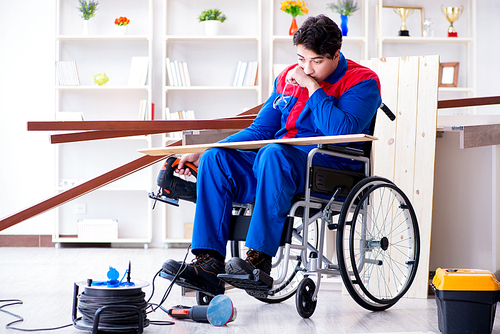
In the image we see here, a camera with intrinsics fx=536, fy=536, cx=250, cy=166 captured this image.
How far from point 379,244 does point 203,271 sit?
69 centimetres

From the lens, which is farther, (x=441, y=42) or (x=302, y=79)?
(x=441, y=42)

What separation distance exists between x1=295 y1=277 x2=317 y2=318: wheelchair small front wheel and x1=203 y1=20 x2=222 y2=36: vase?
300cm

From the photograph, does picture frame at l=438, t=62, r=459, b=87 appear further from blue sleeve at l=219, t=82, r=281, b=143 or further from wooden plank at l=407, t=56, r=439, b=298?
blue sleeve at l=219, t=82, r=281, b=143

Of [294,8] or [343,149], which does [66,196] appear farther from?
[294,8]

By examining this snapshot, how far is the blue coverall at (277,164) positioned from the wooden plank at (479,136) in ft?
1.62

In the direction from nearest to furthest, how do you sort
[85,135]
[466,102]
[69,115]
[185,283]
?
[185,283] < [85,135] < [466,102] < [69,115]

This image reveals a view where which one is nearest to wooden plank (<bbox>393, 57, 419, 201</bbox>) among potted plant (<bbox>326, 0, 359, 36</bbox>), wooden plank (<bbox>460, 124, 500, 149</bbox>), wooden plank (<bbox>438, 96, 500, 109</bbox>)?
wooden plank (<bbox>460, 124, 500, 149</bbox>)

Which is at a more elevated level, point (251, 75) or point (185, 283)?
point (251, 75)

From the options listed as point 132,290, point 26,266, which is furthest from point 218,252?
point 26,266

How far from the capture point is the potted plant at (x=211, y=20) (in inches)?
173

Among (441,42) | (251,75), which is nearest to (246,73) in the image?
(251,75)

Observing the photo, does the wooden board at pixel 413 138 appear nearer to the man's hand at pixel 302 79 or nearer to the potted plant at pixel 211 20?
the man's hand at pixel 302 79

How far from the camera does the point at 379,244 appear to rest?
1.99 m

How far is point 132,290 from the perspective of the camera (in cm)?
159
